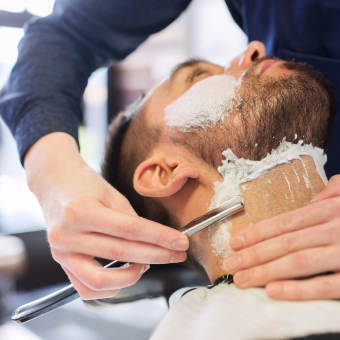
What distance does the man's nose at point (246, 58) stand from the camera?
3.03ft

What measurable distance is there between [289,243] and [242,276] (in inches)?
4.5

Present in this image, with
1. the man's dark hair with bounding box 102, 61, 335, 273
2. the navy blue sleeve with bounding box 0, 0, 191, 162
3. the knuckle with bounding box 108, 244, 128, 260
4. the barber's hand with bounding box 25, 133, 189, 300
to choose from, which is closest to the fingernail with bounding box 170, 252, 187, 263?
the barber's hand with bounding box 25, 133, 189, 300

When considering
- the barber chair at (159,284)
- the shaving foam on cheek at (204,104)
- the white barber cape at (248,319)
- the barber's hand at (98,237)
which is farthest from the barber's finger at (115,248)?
the barber chair at (159,284)

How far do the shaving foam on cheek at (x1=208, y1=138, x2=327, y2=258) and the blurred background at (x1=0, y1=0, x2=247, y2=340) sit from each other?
1.27 ft

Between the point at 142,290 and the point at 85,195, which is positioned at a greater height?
the point at 85,195

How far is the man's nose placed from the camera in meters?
0.92

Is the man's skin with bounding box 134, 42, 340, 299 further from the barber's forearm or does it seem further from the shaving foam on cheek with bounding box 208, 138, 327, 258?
the barber's forearm

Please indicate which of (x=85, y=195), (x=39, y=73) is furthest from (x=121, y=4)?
(x=85, y=195)

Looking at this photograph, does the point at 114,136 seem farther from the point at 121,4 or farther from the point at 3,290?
the point at 3,290

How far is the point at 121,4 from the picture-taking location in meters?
1.14

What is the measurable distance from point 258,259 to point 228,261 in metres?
0.06

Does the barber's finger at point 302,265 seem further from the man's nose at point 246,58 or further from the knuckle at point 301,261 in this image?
the man's nose at point 246,58

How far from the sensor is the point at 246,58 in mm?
934

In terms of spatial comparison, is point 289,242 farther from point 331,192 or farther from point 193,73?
point 193,73
